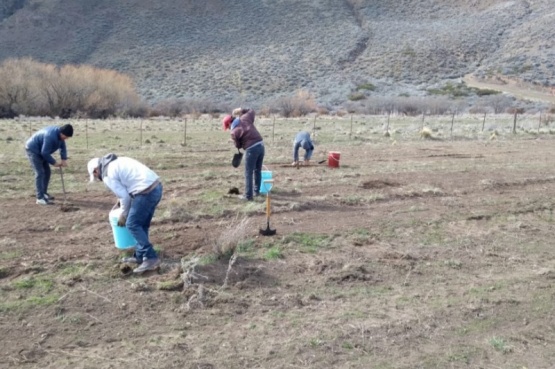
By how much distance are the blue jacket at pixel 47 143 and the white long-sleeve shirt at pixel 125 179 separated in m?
4.18

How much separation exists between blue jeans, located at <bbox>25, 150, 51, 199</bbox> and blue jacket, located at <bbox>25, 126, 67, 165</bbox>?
12cm

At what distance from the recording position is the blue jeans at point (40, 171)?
10.9 meters

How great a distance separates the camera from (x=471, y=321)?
6379 millimetres

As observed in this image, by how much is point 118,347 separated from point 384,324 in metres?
2.59

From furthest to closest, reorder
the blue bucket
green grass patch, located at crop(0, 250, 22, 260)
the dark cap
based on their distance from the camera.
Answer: the dark cap < green grass patch, located at crop(0, 250, 22, 260) < the blue bucket

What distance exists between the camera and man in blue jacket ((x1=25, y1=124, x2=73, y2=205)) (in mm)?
10547

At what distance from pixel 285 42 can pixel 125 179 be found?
58723 mm

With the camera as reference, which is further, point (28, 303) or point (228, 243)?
point (228, 243)

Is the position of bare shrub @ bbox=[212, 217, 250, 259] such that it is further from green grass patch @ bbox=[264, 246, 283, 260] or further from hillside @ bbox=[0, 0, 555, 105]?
hillside @ bbox=[0, 0, 555, 105]

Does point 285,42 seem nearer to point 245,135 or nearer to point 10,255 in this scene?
point 245,135

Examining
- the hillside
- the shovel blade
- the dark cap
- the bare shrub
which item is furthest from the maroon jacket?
the hillside

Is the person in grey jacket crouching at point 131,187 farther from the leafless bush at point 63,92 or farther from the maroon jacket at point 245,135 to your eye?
the leafless bush at point 63,92

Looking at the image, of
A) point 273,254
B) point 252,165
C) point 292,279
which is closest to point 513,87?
point 252,165

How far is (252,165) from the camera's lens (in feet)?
35.9
